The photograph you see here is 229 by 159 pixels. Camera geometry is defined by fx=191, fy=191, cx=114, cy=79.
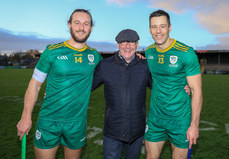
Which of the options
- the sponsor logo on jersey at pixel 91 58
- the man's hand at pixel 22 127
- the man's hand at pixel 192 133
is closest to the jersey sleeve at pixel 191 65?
the man's hand at pixel 192 133

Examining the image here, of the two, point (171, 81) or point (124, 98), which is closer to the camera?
point (124, 98)

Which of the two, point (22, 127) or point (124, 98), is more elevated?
point (124, 98)

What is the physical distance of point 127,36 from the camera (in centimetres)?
236

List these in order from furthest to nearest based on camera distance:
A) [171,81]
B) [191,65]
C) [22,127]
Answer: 1. [171,81]
2. [191,65]
3. [22,127]

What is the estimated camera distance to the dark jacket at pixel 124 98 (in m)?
2.39

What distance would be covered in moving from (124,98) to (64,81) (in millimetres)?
786

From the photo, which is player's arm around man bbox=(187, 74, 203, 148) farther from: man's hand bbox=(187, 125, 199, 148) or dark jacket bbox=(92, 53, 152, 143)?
dark jacket bbox=(92, 53, 152, 143)

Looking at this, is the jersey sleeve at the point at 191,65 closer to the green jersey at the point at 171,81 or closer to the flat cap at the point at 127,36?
the green jersey at the point at 171,81

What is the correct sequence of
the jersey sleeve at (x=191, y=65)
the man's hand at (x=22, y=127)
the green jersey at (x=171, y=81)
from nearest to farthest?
the man's hand at (x=22, y=127) → the jersey sleeve at (x=191, y=65) → the green jersey at (x=171, y=81)

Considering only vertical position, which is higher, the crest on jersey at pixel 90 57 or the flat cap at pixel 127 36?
the flat cap at pixel 127 36

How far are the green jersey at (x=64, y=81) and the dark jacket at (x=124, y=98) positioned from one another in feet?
1.04

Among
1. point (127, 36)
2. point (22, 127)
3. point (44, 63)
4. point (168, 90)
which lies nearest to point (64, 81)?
point (44, 63)

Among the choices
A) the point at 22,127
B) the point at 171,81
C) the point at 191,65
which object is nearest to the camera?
the point at 22,127

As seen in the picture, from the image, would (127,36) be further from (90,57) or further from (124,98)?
(124,98)
